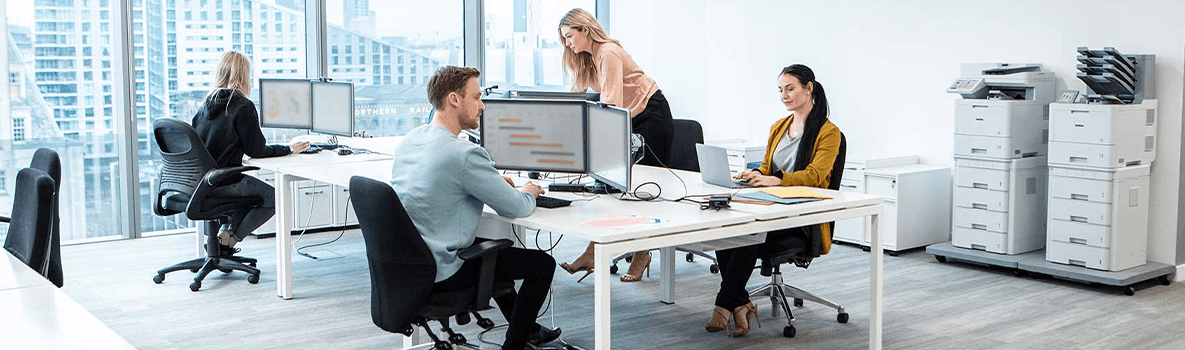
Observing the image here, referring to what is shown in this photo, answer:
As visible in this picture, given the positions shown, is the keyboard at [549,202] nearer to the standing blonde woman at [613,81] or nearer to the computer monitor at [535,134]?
the computer monitor at [535,134]

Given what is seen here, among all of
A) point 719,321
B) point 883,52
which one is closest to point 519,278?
point 719,321

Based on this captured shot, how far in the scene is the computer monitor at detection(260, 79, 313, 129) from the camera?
21.7ft

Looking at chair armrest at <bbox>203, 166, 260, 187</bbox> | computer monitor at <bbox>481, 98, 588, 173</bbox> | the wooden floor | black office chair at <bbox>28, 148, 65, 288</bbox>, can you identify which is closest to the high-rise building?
the wooden floor

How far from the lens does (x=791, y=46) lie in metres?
7.66

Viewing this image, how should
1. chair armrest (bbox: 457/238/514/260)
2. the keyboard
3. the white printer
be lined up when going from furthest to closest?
1. the white printer
2. the keyboard
3. chair armrest (bbox: 457/238/514/260)

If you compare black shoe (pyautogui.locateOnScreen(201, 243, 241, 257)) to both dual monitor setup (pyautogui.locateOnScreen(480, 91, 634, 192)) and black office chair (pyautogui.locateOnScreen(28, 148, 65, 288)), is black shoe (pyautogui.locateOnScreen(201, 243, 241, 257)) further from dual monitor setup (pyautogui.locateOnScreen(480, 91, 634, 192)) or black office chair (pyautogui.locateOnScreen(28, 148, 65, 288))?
black office chair (pyautogui.locateOnScreen(28, 148, 65, 288))

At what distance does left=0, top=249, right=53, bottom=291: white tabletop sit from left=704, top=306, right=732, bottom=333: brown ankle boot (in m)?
2.66

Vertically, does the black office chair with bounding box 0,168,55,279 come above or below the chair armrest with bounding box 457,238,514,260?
above

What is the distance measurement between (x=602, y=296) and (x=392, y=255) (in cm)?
65

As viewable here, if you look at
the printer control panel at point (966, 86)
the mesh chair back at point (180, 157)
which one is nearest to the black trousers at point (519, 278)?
the mesh chair back at point (180, 157)

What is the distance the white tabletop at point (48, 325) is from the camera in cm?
214


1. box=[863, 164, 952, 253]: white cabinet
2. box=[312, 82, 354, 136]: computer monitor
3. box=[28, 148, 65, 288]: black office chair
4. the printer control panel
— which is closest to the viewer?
box=[28, 148, 65, 288]: black office chair

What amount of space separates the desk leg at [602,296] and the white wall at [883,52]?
3739 millimetres

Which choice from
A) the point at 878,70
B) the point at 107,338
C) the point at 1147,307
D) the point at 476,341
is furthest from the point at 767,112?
the point at 107,338
